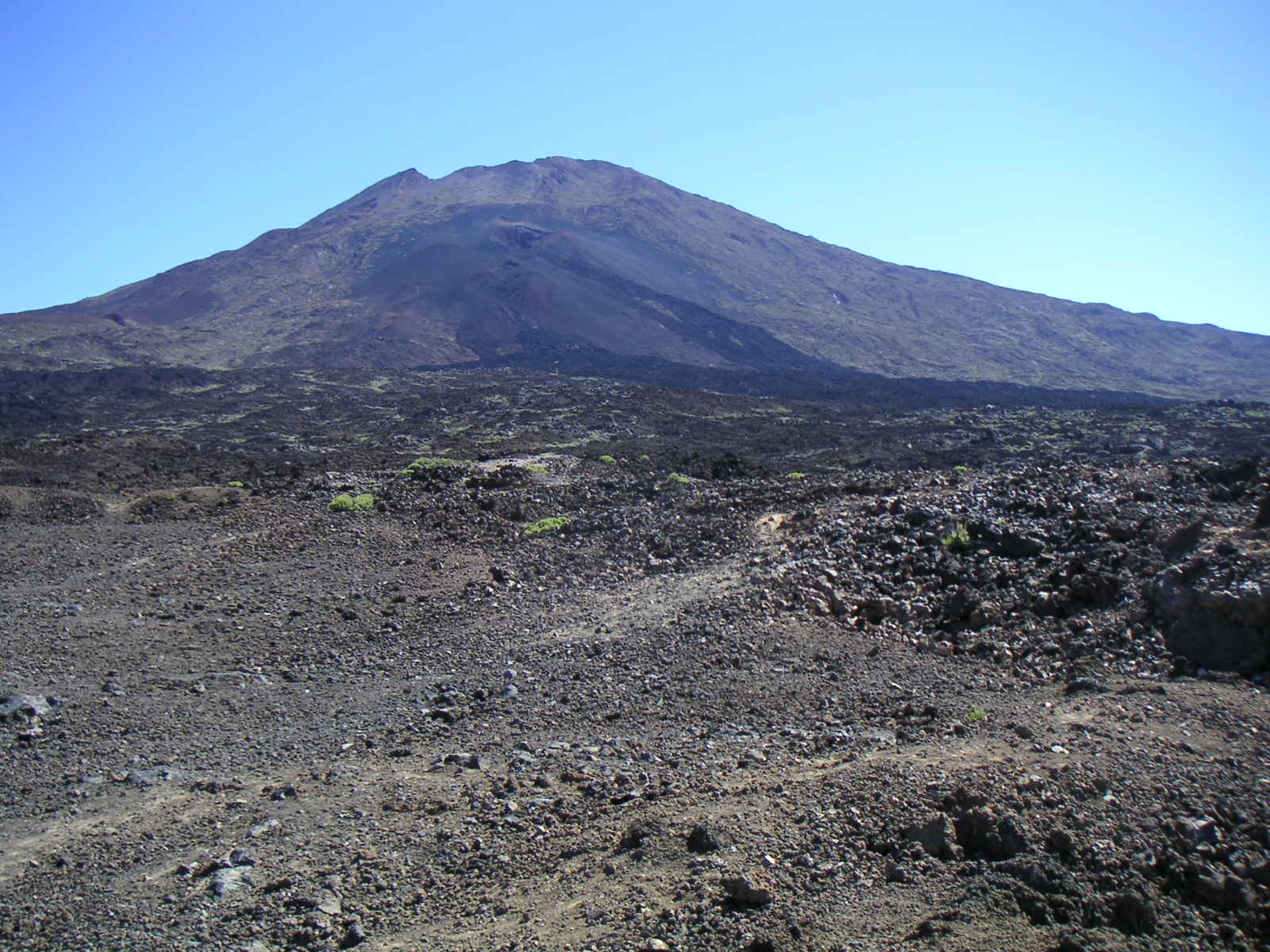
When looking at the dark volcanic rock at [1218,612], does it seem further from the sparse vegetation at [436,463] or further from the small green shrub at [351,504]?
the sparse vegetation at [436,463]

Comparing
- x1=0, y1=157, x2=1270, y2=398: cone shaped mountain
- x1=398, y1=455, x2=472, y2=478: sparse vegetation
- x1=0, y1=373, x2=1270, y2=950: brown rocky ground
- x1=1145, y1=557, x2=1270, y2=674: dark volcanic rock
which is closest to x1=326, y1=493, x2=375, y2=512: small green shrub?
x1=0, y1=373, x2=1270, y2=950: brown rocky ground

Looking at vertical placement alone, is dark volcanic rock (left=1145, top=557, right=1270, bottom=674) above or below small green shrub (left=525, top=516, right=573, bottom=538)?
above

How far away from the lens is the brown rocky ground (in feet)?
14.0

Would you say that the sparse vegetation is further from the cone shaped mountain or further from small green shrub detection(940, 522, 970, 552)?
the cone shaped mountain

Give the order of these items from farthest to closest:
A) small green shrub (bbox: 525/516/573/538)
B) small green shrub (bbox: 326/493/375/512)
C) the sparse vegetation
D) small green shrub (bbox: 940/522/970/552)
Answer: the sparse vegetation < small green shrub (bbox: 326/493/375/512) < small green shrub (bbox: 525/516/573/538) < small green shrub (bbox: 940/522/970/552)

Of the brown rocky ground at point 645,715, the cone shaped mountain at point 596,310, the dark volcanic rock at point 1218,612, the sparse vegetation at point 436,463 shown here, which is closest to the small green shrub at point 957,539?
the brown rocky ground at point 645,715

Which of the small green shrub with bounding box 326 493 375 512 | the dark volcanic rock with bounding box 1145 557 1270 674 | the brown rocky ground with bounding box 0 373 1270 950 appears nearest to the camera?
the brown rocky ground with bounding box 0 373 1270 950

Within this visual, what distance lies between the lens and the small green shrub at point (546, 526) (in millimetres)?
12695

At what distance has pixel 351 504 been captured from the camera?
13.8 m

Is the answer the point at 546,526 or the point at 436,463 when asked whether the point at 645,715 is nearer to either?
the point at 546,526

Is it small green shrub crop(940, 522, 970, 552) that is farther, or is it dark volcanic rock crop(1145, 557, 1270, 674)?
small green shrub crop(940, 522, 970, 552)

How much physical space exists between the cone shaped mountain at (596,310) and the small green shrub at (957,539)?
52.6 metres

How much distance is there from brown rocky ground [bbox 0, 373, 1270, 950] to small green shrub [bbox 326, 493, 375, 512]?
0.28m

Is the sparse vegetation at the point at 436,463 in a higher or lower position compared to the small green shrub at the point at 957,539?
lower
